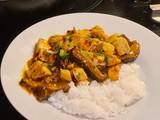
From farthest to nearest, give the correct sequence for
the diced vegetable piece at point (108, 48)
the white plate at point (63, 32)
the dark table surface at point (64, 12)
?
the dark table surface at point (64, 12) → the diced vegetable piece at point (108, 48) → the white plate at point (63, 32)

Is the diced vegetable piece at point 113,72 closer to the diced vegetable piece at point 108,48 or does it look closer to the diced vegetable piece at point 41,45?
the diced vegetable piece at point 108,48

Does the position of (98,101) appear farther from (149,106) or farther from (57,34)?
(57,34)

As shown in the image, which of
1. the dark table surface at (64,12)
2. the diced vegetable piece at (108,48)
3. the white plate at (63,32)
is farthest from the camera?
the dark table surface at (64,12)

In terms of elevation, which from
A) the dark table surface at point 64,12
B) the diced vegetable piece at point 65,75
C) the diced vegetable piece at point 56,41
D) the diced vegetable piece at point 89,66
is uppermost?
the dark table surface at point 64,12

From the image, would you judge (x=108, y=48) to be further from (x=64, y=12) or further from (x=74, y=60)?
(x=64, y=12)

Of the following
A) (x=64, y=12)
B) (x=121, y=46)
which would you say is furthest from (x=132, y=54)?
(x=64, y=12)

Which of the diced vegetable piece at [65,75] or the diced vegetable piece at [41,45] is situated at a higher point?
the diced vegetable piece at [41,45]

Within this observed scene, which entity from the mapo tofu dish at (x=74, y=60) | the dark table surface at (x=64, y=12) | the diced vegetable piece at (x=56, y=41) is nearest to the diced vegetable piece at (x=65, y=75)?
the mapo tofu dish at (x=74, y=60)
